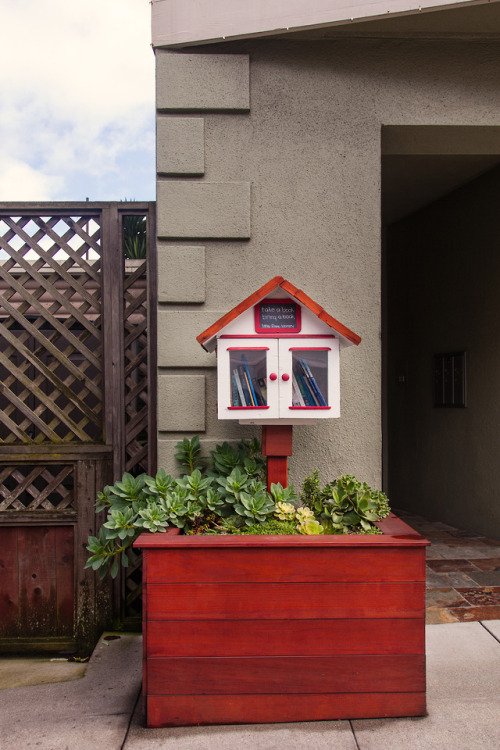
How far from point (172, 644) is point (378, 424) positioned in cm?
167

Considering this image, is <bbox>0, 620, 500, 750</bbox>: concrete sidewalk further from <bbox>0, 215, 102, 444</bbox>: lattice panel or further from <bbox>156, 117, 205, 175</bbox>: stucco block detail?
<bbox>156, 117, 205, 175</bbox>: stucco block detail

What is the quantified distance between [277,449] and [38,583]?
190 cm

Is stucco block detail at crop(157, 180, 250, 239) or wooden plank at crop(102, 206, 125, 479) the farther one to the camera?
wooden plank at crop(102, 206, 125, 479)

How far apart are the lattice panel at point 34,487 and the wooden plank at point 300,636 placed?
142 centimetres

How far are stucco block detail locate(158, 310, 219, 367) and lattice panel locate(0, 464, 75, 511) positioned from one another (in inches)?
39.9

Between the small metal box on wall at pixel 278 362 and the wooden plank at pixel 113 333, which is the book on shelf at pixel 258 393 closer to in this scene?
the small metal box on wall at pixel 278 362

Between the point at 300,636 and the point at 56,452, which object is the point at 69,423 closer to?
the point at 56,452

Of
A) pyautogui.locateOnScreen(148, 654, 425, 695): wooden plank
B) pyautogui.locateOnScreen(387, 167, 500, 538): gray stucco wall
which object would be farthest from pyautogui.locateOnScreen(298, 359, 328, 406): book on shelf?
pyautogui.locateOnScreen(387, 167, 500, 538): gray stucco wall

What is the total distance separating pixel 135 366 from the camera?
3.47 m

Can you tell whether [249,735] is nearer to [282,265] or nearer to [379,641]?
[379,641]

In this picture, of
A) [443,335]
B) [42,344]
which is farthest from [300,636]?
[443,335]

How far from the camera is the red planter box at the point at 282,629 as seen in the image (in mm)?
2371

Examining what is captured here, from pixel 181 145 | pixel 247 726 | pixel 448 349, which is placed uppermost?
pixel 181 145

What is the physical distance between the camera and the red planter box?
2371mm
